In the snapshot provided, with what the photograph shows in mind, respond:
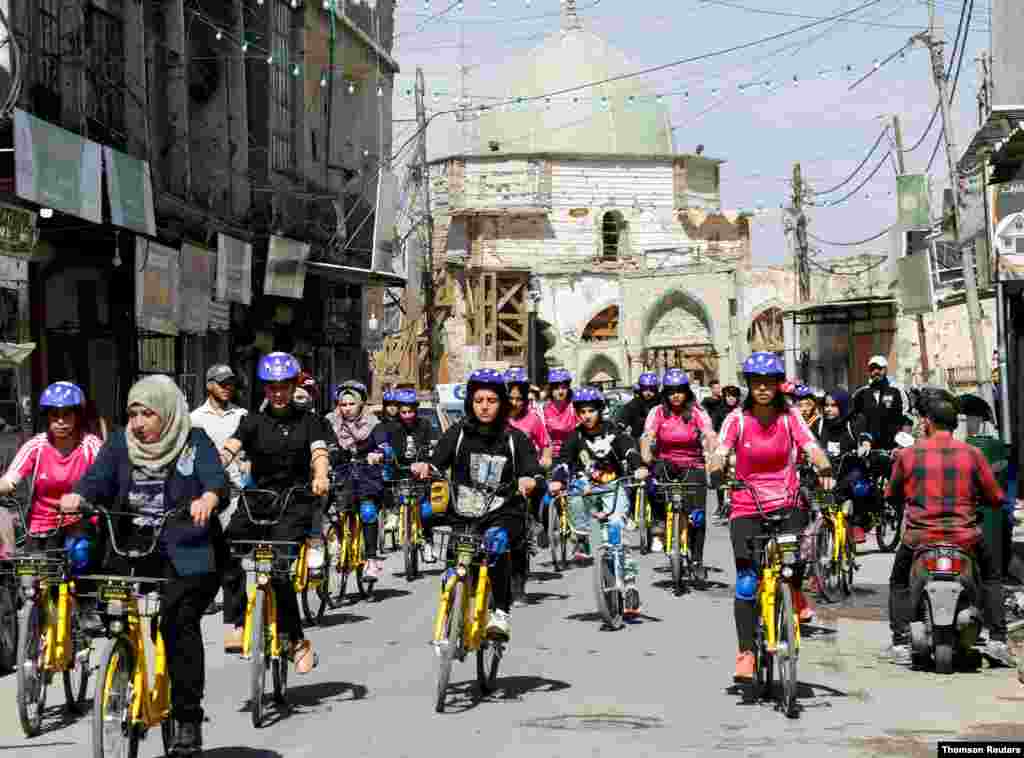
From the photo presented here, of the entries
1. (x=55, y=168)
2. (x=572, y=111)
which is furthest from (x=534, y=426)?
(x=572, y=111)

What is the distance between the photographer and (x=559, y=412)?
60.0 feet

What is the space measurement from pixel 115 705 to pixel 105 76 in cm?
1585

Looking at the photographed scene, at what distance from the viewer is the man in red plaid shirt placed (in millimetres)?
10117

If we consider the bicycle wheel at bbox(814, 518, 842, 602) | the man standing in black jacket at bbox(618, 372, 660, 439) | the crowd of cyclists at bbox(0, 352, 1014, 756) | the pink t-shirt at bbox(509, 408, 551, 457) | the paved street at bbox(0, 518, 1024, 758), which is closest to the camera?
the crowd of cyclists at bbox(0, 352, 1014, 756)

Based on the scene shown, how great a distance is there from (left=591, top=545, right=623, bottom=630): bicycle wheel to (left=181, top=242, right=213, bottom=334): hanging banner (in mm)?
12829

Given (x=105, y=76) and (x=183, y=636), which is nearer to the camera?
(x=183, y=636)

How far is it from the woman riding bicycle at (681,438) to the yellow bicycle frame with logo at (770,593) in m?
5.76

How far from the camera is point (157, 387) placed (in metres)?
7.14

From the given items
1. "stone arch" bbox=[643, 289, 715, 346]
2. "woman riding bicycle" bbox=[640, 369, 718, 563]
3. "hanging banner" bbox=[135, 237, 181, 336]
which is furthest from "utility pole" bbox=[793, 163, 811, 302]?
"woman riding bicycle" bbox=[640, 369, 718, 563]

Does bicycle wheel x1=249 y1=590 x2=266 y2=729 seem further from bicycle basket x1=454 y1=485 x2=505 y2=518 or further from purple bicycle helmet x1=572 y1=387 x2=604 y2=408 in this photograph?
purple bicycle helmet x1=572 y1=387 x2=604 y2=408

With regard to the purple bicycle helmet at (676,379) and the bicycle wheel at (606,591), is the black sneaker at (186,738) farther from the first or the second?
the purple bicycle helmet at (676,379)

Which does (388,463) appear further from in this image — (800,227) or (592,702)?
(800,227)

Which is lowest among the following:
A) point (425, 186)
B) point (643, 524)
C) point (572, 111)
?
point (643, 524)

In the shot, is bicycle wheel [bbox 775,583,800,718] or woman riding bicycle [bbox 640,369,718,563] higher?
woman riding bicycle [bbox 640,369,718,563]
